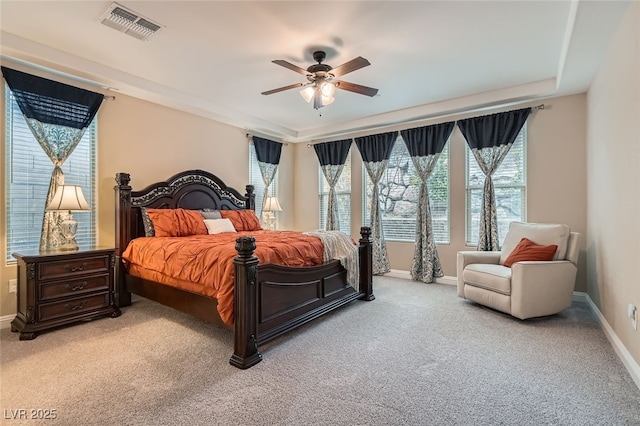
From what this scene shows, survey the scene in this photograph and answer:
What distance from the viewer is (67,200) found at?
308cm

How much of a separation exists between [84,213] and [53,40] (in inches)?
71.0

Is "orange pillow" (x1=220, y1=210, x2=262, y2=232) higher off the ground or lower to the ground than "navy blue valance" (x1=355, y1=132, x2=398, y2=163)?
lower

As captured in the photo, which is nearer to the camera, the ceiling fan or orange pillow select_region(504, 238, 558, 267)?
the ceiling fan

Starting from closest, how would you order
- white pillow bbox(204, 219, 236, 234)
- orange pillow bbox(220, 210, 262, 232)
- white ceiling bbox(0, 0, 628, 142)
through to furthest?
white ceiling bbox(0, 0, 628, 142), white pillow bbox(204, 219, 236, 234), orange pillow bbox(220, 210, 262, 232)

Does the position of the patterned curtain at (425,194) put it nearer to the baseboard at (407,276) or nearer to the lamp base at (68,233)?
the baseboard at (407,276)

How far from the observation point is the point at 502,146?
14.1 ft

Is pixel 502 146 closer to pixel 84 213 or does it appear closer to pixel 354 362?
pixel 354 362

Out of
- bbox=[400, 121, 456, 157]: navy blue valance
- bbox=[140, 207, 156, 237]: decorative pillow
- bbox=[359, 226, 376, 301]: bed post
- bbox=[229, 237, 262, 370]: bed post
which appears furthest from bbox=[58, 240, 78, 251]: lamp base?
bbox=[400, 121, 456, 157]: navy blue valance

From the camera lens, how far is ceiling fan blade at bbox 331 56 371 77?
2652 mm

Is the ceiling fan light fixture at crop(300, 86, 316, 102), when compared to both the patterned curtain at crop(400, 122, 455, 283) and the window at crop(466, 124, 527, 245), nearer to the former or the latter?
the patterned curtain at crop(400, 122, 455, 283)

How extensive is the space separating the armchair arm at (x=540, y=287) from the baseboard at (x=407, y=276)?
5.19 feet

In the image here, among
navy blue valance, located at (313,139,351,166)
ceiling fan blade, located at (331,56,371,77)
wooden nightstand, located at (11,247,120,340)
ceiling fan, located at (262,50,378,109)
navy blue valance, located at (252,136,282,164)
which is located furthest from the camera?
navy blue valance, located at (313,139,351,166)

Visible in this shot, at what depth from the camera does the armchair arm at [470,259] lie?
381cm

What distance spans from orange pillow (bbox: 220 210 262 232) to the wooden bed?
0.28m
